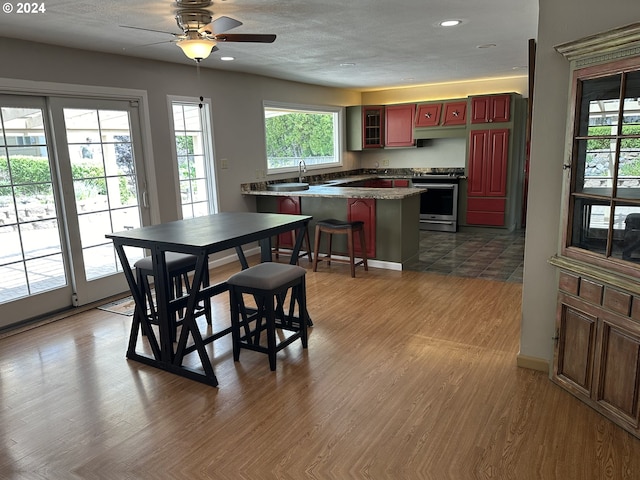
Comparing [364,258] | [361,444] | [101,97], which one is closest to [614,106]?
[361,444]

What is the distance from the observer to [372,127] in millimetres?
8023

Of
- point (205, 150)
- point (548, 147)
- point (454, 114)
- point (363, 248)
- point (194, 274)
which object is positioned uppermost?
point (454, 114)

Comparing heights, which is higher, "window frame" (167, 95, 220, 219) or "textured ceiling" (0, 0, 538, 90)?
"textured ceiling" (0, 0, 538, 90)

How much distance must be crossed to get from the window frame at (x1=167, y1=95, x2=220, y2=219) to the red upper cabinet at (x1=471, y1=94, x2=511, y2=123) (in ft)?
13.2

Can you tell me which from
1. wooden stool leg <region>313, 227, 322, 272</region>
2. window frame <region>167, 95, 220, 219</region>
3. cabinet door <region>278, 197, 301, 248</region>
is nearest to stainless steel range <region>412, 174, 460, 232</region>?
cabinet door <region>278, 197, 301, 248</region>

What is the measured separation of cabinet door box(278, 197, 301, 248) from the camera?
5.68 m

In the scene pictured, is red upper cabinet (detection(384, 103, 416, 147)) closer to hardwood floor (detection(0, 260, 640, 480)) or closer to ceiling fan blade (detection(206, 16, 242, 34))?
hardwood floor (detection(0, 260, 640, 480))

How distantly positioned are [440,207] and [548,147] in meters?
4.90

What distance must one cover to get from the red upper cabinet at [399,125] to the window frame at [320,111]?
80 centimetres

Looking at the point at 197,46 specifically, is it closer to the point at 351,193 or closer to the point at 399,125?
the point at 351,193

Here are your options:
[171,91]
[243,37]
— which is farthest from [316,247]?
[243,37]

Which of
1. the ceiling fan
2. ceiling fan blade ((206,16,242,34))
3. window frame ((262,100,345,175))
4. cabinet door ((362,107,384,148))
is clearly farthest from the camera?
cabinet door ((362,107,384,148))

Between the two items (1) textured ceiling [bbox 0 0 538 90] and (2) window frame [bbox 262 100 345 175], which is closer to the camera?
(1) textured ceiling [bbox 0 0 538 90]

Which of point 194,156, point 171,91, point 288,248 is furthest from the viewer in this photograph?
point 288,248
